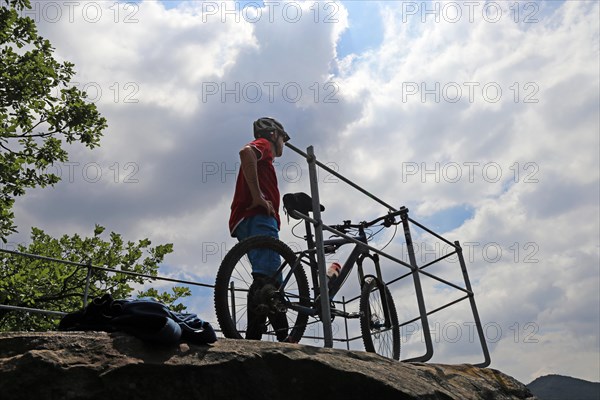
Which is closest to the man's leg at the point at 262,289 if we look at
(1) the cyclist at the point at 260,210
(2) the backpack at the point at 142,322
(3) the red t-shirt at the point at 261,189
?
(1) the cyclist at the point at 260,210

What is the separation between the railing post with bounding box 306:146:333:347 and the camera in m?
4.12

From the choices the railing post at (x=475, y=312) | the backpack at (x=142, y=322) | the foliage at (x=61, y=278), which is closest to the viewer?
the backpack at (x=142, y=322)

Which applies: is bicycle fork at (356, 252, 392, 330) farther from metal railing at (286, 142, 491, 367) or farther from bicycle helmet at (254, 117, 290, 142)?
bicycle helmet at (254, 117, 290, 142)

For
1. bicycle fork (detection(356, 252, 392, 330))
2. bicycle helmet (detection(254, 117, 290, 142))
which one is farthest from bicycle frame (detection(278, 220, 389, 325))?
bicycle helmet (detection(254, 117, 290, 142))

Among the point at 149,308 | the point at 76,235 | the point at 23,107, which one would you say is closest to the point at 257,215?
the point at 149,308

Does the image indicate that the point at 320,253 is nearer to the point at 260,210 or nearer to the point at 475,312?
the point at 260,210

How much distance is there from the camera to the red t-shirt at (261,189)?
4.89m

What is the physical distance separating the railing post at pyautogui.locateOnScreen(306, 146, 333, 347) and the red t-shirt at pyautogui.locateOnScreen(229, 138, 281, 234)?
38 centimetres

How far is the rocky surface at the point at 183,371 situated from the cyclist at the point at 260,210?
917 millimetres

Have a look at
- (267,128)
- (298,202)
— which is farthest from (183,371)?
(267,128)

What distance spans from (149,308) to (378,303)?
333 cm

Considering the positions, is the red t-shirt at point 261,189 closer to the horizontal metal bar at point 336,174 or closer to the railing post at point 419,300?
the horizontal metal bar at point 336,174

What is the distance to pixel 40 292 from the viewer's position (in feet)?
38.2

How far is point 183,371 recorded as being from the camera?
299 centimetres
